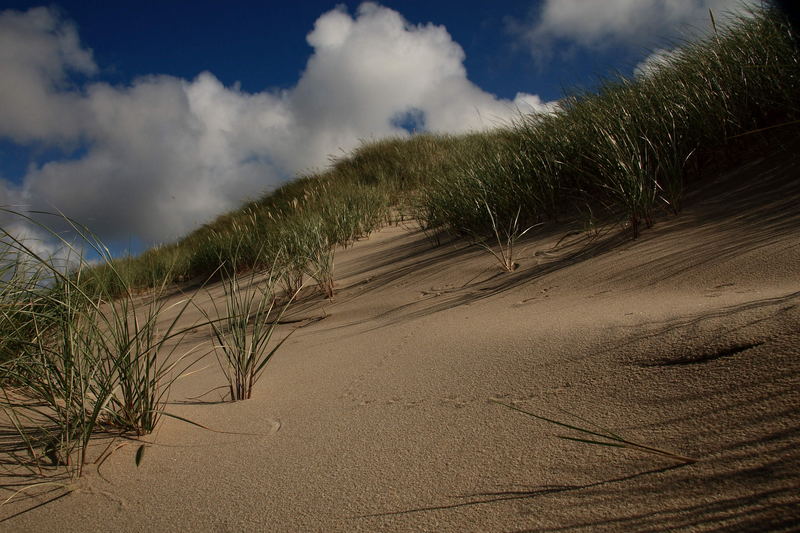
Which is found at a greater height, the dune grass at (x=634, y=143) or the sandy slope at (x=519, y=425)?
the dune grass at (x=634, y=143)

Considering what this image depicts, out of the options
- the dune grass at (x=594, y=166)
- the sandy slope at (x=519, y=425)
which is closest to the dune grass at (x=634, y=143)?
the dune grass at (x=594, y=166)

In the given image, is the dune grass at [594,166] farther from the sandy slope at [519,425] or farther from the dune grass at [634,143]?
the sandy slope at [519,425]

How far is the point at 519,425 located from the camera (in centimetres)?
121

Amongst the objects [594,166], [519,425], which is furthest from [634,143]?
[519,425]

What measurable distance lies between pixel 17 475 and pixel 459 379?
1171 millimetres

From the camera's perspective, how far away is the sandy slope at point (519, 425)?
900 millimetres

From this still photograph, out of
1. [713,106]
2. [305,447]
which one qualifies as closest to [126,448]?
[305,447]

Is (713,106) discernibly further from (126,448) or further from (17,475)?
(17,475)

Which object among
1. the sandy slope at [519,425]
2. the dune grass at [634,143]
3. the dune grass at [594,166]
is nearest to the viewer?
the sandy slope at [519,425]

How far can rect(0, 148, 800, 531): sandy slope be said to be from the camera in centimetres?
90

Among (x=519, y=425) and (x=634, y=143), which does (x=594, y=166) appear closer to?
(x=634, y=143)

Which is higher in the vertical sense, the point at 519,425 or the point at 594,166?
the point at 594,166

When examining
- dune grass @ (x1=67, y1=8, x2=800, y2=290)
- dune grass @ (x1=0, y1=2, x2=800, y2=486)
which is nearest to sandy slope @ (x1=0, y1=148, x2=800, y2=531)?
dune grass @ (x1=0, y1=2, x2=800, y2=486)

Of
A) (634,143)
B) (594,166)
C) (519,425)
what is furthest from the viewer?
(594,166)
